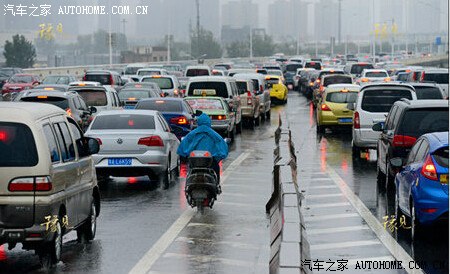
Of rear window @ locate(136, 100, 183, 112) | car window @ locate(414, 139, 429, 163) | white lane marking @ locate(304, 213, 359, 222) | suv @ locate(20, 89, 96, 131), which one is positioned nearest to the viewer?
car window @ locate(414, 139, 429, 163)

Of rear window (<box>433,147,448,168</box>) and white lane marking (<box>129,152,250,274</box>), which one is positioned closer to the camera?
white lane marking (<box>129,152,250,274</box>)

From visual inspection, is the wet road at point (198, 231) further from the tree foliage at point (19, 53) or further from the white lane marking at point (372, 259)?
the tree foliage at point (19, 53)

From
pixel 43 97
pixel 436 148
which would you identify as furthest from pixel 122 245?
pixel 43 97

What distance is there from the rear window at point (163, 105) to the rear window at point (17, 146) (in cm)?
1884

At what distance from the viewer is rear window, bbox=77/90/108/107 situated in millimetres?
38562

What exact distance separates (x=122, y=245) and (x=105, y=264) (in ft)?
5.03

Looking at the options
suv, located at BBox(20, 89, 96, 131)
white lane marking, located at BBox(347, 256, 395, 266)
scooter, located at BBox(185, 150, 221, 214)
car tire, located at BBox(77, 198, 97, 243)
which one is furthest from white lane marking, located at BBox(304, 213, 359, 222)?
suv, located at BBox(20, 89, 96, 131)

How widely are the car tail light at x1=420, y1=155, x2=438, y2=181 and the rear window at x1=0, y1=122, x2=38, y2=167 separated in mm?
4888

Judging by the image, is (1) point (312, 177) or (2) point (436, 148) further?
(1) point (312, 177)

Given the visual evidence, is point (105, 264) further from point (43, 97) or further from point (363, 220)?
point (43, 97)

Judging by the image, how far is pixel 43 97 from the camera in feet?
105

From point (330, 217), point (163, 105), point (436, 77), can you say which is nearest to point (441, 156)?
point (330, 217)

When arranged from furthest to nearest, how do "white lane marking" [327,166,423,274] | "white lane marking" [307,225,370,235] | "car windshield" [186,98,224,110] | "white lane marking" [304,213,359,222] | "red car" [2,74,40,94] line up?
"red car" [2,74,40,94]
"car windshield" [186,98,224,110]
"white lane marking" [304,213,359,222]
"white lane marking" [307,225,370,235]
"white lane marking" [327,166,423,274]

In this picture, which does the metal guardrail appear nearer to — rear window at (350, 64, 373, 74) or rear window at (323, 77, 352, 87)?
rear window at (323, 77, 352, 87)
